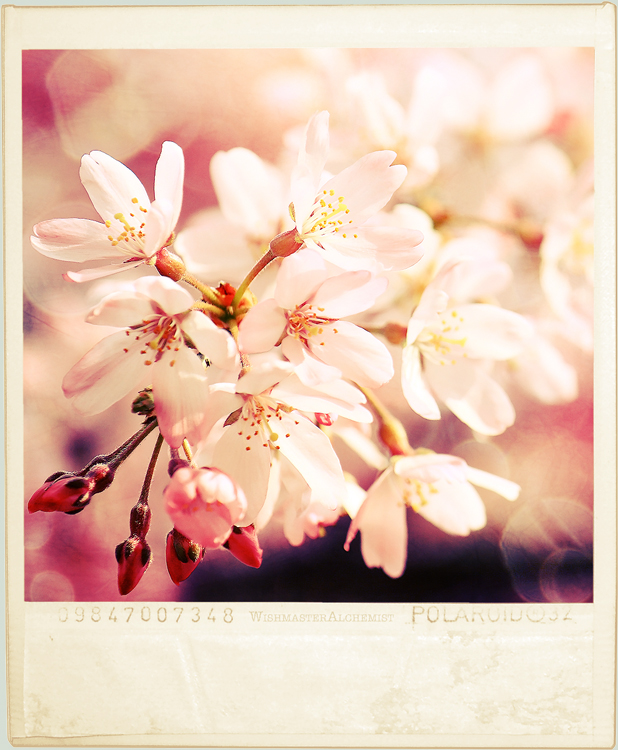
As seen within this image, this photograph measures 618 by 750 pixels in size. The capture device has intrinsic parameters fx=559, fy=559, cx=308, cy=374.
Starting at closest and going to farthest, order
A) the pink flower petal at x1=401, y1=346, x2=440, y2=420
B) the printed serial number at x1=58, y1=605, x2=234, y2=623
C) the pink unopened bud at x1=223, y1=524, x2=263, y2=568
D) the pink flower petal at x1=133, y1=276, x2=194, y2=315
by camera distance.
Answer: the pink flower petal at x1=133, y1=276, x2=194, y2=315
the pink unopened bud at x1=223, y1=524, x2=263, y2=568
the pink flower petal at x1=401, y1=346, x2=440, y2=420
the printed serial number at x1=58, y1=605, x2=234, y2=623

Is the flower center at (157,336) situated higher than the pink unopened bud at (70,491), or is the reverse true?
the flower center at (157,336)

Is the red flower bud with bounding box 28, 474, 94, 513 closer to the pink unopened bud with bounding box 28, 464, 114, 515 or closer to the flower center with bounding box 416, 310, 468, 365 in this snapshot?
the pink unopened bud with bounding box 28, 464, 114, 515

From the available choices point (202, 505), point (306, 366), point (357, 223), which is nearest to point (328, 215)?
point (357, 223)

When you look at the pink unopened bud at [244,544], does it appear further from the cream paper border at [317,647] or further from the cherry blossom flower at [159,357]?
the cream paper border at [317,647]

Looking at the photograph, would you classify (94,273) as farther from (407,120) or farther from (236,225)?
(407,120)

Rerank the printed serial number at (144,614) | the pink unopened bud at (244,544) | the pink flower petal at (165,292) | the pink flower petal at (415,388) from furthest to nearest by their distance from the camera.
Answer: the printed serial number at (144,614), the pink flower petal at (415,388), the pink unopened bud at (244,544), the pink flower petal at (165,292)

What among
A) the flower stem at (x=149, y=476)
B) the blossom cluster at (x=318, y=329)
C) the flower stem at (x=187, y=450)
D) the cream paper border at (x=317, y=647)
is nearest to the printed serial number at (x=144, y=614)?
the cream paper border at (x=317, y=647)

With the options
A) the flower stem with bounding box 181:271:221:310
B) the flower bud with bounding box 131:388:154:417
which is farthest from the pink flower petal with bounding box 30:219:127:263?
the flower bud with bounding box 131:388:154:417
